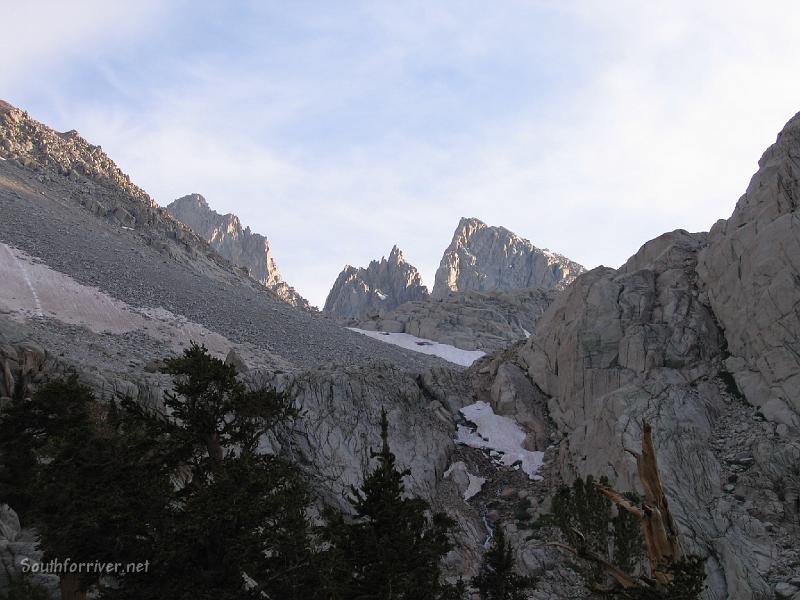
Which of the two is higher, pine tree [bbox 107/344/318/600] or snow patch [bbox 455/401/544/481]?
snow patch [bbox 455/401/544/481]

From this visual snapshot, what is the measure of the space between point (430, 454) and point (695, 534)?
18.2m

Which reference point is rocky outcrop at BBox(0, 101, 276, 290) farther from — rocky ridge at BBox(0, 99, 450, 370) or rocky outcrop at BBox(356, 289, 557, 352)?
rocky outcrop at BBox(356, 289, 557, 352)

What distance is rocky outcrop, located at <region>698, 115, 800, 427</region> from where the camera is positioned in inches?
1417

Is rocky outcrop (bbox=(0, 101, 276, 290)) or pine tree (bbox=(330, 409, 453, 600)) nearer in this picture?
pine tree (bbox=(330, 409, 453, 600))

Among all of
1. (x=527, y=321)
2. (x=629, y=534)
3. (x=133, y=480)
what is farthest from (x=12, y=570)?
(x=527, y=321)

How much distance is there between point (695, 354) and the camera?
4175 centimetres

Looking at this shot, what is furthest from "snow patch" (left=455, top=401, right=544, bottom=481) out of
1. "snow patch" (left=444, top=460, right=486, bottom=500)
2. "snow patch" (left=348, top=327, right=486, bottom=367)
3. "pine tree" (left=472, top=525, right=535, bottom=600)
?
"snow patch" (left=348, top=327, right=486, bottom=367)

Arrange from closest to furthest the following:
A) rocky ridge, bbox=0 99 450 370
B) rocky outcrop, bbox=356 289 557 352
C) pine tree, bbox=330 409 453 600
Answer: pine tree, bbox=330 409 453 600, rocky ridge, bbox=0 99 450 370, rocky outcrop, bbox=356 289 557 352

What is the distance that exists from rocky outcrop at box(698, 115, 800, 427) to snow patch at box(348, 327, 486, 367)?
5276cm

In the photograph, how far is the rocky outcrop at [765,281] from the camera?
36.0 meters

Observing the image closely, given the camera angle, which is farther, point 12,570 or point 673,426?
point 673,426

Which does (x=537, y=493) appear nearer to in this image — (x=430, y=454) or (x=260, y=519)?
(x=430, y=454)

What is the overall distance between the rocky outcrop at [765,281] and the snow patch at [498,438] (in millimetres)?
15113

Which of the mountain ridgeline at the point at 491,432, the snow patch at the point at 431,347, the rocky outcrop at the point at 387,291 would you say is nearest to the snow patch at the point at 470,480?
the mountain ridgeline at the point at 491,432
